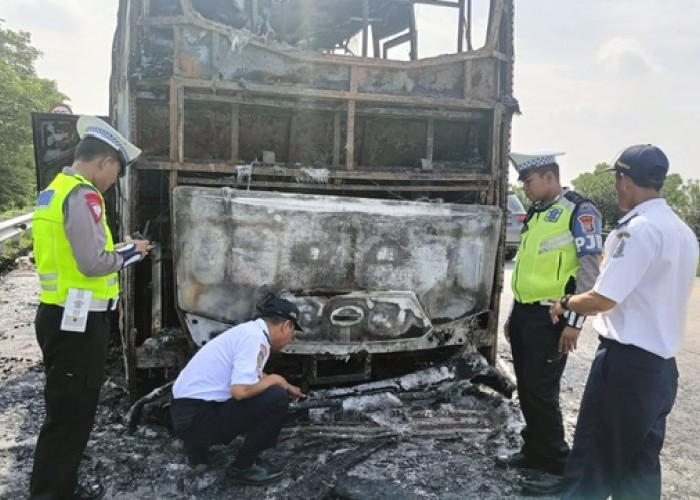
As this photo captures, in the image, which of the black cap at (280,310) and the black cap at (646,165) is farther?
the black cap at (280,310)

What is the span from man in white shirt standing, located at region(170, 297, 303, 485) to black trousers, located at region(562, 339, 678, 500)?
1430mm

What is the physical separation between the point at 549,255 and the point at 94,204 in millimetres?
2155

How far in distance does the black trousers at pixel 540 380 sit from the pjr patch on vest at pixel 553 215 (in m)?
0.44

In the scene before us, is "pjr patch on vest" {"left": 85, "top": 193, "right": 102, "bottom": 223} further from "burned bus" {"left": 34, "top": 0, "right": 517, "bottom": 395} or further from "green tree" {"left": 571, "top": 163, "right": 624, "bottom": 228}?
"green tree" {"left": 571, "top": 163, "right": 624, "bottom": 228}

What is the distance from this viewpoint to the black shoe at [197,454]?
2.98m

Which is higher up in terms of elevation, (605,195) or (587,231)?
(605,195)

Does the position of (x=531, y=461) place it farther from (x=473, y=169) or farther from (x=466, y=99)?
(x=466, y=99)

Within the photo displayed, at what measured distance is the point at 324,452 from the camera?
10.6ft

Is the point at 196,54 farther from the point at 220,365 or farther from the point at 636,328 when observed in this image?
the point at 636,328

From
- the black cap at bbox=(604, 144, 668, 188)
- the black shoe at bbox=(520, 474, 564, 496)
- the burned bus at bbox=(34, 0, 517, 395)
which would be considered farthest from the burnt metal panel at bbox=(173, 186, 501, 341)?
the black cap at bbox=(604, 144, 668, 188)

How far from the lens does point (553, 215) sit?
2986mm

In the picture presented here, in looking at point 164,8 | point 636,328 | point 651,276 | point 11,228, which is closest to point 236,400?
point 636,328

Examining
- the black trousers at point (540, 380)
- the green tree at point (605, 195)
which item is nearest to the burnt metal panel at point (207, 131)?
the black trousers at point (540, 380)

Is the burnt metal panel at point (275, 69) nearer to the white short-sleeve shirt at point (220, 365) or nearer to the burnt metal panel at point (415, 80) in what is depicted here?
the burnt metal panel at point (415, 80)
